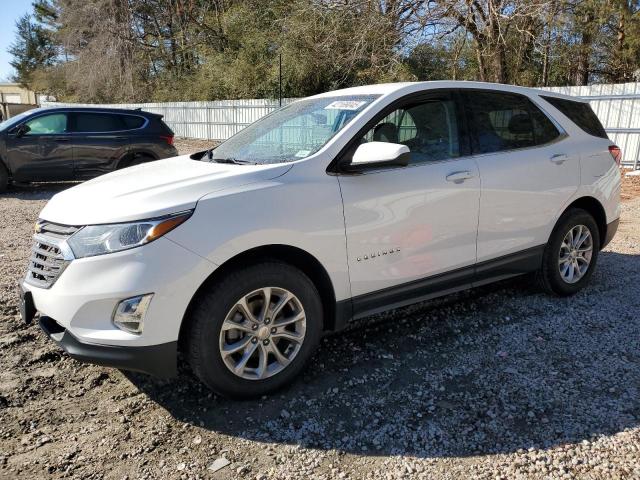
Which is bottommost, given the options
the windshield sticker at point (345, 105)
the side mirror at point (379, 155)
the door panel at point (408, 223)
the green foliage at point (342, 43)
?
the door panel at point (408, 223)

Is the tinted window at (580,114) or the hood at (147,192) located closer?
the hood at (147,192)

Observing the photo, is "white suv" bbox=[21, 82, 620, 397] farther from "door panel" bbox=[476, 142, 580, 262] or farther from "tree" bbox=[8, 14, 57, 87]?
"tree" bbox=[8, 14, 57, 87]

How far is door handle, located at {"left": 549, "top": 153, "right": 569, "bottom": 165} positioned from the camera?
4.27m

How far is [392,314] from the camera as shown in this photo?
4266 mm

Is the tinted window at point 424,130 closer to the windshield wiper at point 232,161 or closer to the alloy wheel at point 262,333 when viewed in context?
the windshield wiper at point 232,161

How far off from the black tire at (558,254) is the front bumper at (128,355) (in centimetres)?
319

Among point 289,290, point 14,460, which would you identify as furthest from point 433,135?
point 14,460

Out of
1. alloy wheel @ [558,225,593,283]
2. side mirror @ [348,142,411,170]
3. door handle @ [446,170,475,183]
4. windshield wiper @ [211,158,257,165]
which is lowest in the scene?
alloy wheel @ [558,225,593,283]

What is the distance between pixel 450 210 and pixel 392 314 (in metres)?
1.07

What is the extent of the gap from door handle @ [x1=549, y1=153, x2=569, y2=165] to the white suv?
0.06ft

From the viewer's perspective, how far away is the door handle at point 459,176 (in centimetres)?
362

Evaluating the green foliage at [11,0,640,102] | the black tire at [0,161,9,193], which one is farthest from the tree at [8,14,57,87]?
the black tire at [0,161,9,193]

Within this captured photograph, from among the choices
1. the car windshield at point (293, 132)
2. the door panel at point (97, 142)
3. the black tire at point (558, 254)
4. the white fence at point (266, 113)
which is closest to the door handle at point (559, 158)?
the black tire at point (558, 254)

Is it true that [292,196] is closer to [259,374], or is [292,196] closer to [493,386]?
[259,374]
